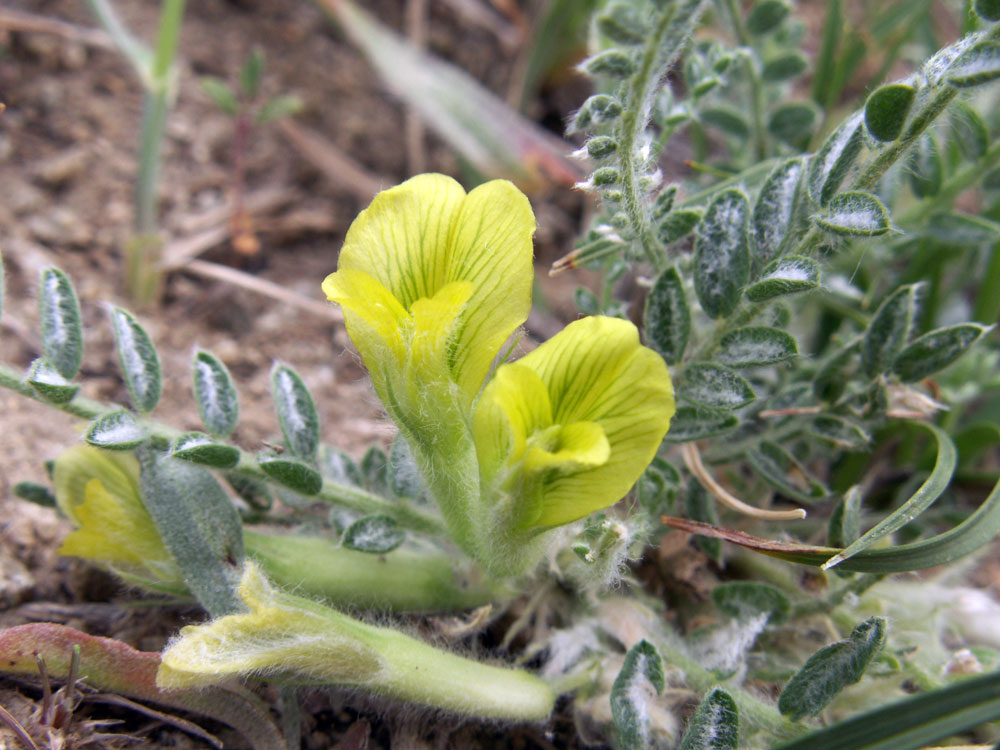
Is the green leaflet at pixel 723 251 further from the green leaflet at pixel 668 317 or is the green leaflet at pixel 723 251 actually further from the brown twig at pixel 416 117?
the brown twig at pixel 416 117

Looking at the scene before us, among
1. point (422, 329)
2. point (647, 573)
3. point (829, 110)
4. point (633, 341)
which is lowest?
point (647, 573)

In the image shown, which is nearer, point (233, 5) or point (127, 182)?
point (127, 182)

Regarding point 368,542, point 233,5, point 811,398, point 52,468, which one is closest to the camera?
point 368,542

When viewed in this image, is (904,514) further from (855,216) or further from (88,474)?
(88,474)

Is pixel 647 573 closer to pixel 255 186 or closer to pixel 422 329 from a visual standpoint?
pixel 422 329

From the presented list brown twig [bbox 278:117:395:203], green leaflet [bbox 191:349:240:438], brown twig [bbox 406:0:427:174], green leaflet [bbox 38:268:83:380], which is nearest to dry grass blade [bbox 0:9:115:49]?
brown twig [bbox 278:117:395:203]

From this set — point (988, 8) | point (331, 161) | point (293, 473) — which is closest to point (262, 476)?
point (293, 473)

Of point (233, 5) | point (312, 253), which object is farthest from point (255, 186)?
point (233, 5)
